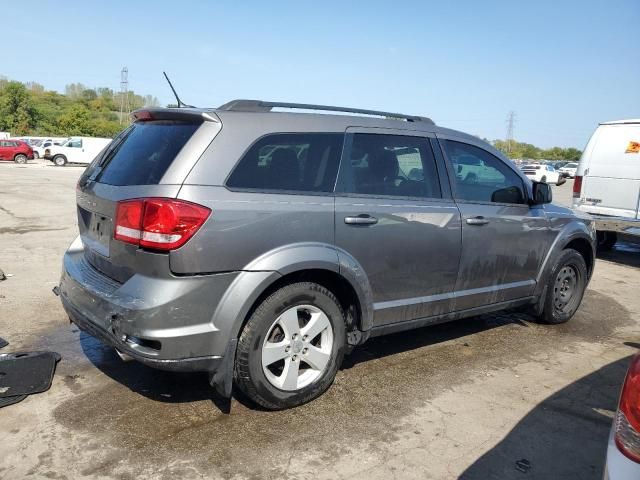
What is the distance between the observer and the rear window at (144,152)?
3188 mm

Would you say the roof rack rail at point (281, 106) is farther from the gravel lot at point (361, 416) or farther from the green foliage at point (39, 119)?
the green foliage at point (39, 119)

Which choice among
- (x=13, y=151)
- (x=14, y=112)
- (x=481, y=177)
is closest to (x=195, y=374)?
(x=481, y=177)

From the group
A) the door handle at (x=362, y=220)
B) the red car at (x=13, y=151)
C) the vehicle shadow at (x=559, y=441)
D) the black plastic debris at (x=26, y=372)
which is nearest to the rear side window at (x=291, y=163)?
the door handle at (x=362, y=220)

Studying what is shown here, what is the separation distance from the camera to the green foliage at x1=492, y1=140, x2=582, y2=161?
9668cm

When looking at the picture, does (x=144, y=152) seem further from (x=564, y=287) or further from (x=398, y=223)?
(x=564, y=287)

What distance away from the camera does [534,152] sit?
108625 millimetres

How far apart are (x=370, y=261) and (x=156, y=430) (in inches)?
66.8

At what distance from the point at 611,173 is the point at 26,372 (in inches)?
340

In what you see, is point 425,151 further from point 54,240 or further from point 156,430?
point 54,240

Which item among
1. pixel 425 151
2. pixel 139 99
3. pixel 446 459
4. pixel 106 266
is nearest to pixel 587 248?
pixel 425 151

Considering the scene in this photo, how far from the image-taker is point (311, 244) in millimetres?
3383

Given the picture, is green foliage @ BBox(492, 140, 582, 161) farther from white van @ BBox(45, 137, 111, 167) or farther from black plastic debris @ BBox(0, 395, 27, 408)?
black plastic debris @ BBox(0, 395, 27, 408)

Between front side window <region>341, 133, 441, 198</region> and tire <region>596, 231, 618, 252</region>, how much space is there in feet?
23.8

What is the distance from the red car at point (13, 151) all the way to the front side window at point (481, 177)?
40.1 metres
